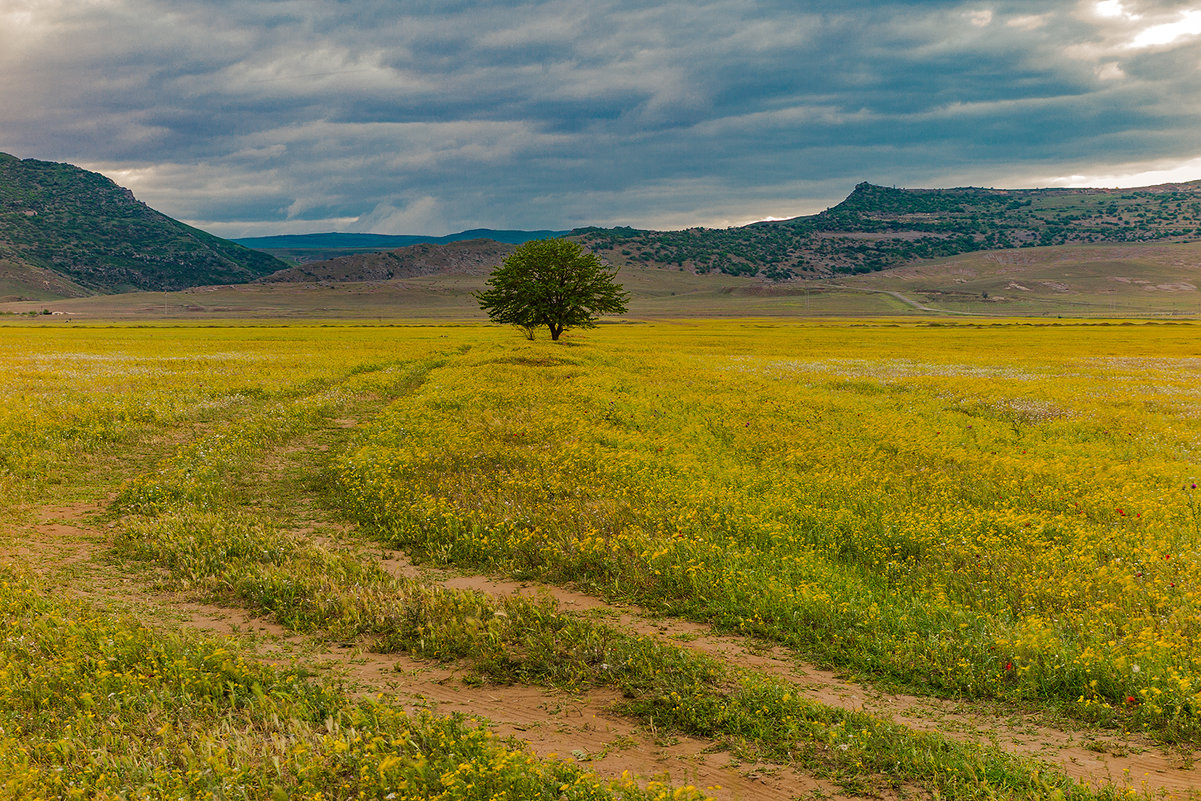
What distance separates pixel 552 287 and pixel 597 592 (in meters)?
62.8

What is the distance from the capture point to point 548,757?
23.7ft

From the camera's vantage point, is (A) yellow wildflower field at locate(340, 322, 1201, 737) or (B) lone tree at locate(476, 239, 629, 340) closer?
(A) yellow wildflower field at locate(340, 322, 1201, 737)

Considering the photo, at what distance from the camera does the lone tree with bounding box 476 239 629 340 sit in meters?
73.6

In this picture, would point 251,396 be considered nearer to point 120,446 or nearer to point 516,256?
point 120,446

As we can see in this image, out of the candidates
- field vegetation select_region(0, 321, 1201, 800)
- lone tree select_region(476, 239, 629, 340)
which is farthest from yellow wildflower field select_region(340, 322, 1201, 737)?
lone tree select_region(476, 239, 629, 340)

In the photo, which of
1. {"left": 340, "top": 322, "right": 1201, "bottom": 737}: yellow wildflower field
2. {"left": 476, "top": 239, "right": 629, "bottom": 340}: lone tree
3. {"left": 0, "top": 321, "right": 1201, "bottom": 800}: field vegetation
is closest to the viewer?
{"left": 0, "top": 321, "right": 1201, "bottom": 800}: field vegetation

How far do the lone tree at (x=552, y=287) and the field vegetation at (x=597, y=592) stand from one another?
158ft

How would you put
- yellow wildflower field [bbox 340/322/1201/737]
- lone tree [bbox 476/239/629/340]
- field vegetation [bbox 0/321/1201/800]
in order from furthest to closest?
lone tree [bbox 476/239/629/340], yellow wildflower field [bbox 340/322/1201/737], field vegetation [bbox 0/321/1201/800]

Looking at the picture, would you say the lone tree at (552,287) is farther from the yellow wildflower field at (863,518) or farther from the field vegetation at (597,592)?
the field vegetation at (597,592)

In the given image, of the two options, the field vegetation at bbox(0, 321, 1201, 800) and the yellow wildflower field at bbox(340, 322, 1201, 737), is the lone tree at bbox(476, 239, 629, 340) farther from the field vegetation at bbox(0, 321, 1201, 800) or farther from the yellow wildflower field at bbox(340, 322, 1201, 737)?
the field vegetation at bbox(0, 321, 1201, 800)

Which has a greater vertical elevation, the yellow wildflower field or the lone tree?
the lone tree

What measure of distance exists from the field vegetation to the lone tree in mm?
48089

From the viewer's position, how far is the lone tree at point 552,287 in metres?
73.6

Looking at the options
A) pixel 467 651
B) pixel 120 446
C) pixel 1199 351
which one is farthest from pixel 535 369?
pixel 1199 351
